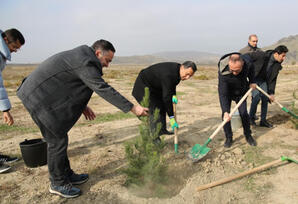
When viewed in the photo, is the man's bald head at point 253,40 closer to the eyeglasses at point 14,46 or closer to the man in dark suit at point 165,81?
the man in dark suit at point 165,81

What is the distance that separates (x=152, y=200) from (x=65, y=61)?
74.6 inches

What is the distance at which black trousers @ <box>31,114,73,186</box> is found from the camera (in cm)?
240

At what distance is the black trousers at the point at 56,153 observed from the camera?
240cm

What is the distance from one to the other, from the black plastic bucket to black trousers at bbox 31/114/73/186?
0.83m

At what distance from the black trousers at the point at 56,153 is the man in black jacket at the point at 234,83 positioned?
2536 millimetres

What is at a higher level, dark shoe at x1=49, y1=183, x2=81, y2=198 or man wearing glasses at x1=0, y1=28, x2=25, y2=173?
man wearing glasses at x1=0, y1=28, x2=25, y2=173

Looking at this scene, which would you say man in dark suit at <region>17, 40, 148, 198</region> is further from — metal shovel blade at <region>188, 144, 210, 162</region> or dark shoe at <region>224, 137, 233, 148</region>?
dark shoe at <region>224, 137, 233, 148</region>

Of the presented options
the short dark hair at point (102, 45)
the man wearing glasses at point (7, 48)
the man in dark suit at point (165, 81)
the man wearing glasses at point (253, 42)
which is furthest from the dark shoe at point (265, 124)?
the man wearing glasses at point (7, 48)

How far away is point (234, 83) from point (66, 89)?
2755 millimetres

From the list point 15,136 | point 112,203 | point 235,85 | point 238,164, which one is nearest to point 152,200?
point 112,203

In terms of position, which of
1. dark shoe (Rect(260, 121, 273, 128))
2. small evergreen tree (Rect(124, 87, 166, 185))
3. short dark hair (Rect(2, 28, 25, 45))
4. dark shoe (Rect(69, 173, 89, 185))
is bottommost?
dark shoe (Rect(260, 121, 273, 128))

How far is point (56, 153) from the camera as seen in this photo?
2.47 m

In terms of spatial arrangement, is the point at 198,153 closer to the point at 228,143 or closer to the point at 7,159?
the point at 228,143

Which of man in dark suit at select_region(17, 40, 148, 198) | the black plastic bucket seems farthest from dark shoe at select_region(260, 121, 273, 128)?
the black plastic bucket
